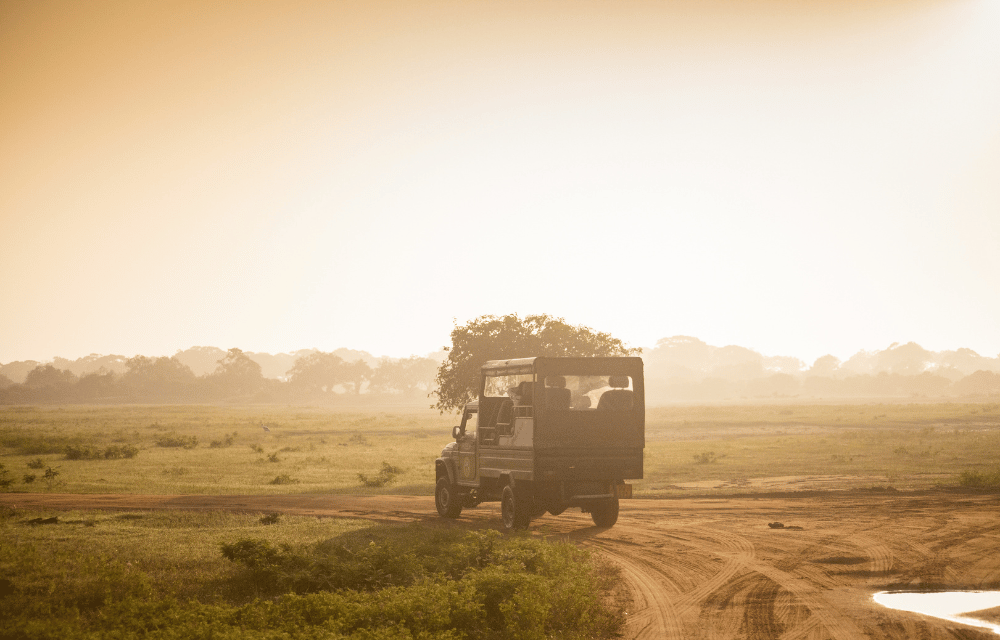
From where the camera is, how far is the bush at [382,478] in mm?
29453

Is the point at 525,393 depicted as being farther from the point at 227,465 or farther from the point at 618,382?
the point at 227,465

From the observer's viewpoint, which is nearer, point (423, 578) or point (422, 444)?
point (423, 578)

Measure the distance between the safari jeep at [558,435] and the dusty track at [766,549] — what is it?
1076mm

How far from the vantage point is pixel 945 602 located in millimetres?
11773

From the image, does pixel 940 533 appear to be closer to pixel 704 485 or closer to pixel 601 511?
pixel 601 511

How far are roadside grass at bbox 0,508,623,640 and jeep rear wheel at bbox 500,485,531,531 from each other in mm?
1593

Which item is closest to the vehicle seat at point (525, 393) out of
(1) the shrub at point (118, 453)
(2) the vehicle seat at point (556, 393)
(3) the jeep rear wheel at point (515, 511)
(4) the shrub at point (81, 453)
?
(2) the vehicle seat at point (556, 393)

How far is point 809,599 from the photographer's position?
39.6 feet

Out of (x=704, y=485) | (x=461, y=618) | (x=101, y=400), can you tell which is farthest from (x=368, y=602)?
(x=101, y=400)

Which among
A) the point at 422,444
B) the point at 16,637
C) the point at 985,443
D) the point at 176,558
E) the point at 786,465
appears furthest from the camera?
the point at 422,444

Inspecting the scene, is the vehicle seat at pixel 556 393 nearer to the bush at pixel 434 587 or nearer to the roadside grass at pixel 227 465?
the bush at pixel 434 587

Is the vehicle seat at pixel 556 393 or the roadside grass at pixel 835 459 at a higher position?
the vehicle seat at pixel 556 393

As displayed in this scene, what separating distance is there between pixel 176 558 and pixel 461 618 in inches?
260

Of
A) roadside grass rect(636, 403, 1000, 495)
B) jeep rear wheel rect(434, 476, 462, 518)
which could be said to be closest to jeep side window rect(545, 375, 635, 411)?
jeep rear wheel rect(434, 476, 462, 518)
